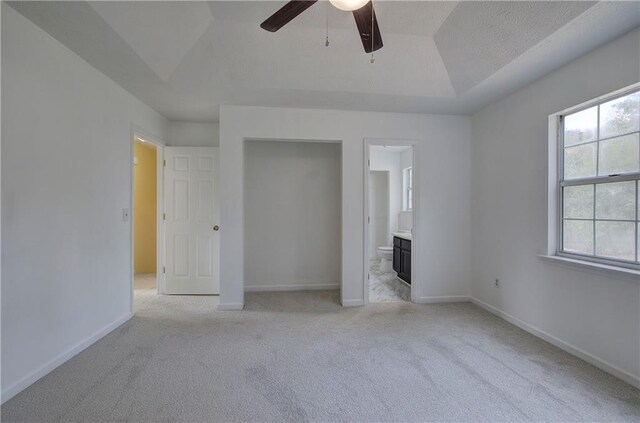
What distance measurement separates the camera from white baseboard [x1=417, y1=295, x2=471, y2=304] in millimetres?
3654

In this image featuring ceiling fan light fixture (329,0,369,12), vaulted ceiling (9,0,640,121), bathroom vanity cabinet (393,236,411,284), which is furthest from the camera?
Answer: bathroom vanity cabinet (393,236,411,284)

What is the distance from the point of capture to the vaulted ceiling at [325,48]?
1.96 m

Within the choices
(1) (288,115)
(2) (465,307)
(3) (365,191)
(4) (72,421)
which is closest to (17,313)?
(4) (72,421)

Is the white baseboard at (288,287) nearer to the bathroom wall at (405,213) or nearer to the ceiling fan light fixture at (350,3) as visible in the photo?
the bathroom wall at (405,213)

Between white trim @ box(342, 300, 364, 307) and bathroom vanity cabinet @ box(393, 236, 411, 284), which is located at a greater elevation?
bathroom vanity cabinet @ box(393, 236, 411, 284)

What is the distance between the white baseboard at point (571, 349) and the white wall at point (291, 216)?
86.9 inches

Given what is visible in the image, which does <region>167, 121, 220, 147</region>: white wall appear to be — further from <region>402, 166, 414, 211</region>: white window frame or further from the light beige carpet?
<region>402, 166, 414, 211</region>: white window frame

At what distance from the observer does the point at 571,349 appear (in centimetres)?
237

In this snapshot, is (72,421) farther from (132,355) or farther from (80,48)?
(80,48)

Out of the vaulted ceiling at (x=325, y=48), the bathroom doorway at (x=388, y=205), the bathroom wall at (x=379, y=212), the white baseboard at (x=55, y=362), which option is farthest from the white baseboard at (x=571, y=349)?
the white baseboard at (x=55, y=362)

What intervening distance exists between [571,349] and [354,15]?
3052mm

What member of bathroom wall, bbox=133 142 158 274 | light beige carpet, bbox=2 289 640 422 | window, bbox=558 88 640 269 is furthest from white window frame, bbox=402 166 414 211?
bathroom wall, bbox=133 142 158 274

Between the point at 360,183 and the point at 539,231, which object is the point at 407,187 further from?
the point at 539,231

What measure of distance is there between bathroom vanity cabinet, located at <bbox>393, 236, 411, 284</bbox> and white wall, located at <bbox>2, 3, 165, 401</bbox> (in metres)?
3.74
